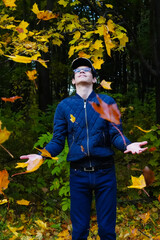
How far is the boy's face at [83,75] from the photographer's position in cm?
234

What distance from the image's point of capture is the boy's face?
2.34 m

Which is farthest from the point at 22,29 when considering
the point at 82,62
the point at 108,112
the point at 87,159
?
the point at 108,112

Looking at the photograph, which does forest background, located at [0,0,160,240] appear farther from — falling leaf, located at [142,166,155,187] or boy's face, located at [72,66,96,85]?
falling leaf, located at [142,166,155,187]

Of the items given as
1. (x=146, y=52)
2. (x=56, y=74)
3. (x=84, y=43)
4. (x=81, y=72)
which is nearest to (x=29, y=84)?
(x=56, y=74)

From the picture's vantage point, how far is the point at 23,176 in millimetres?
4945

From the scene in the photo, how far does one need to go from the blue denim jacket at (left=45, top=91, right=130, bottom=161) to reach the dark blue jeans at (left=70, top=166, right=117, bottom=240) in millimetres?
168

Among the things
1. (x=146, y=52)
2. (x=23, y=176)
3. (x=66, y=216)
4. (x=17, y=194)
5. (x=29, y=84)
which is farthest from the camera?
(x=29, y=84)

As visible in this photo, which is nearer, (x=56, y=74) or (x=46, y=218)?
(x=46, y=218)

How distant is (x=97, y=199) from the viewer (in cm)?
230

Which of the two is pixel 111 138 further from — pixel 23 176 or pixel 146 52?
pixel 146 52

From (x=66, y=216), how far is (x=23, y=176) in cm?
121

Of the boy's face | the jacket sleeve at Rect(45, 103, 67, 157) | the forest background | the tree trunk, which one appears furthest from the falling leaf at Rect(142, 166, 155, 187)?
the tree trunk

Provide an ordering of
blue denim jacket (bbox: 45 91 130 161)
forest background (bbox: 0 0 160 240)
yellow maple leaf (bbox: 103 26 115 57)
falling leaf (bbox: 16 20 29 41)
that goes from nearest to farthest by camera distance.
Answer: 1. blue denim jacket (bbox: 45 91 130 161)
2. yellow maple leaf (bbox: 103 26 115 57)
3. falling leaf (bbox: 16 20 29 41)
4. forest background (bbox: 0 0 160 240)

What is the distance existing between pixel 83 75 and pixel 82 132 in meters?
0.51
